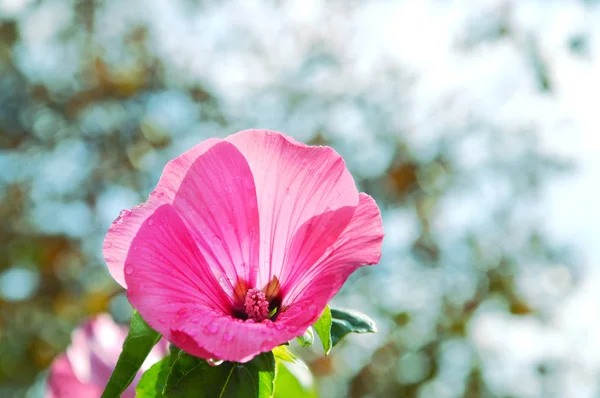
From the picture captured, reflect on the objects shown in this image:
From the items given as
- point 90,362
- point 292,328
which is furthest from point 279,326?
point 90,362

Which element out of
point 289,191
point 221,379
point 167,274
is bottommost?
point 221,379

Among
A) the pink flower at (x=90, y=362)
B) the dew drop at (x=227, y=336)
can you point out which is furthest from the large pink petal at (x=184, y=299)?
the pink flower at (x=90, y=362)

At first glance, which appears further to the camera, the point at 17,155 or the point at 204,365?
the point at 17,155

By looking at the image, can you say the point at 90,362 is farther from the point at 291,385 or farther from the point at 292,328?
the point at 292,328

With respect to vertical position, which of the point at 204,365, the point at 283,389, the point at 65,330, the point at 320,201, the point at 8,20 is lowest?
the point at 65,330

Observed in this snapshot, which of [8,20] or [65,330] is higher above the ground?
[8,20]

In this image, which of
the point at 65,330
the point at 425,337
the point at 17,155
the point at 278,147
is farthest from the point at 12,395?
the point at 278,147

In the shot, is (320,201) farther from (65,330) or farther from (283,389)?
(65,330)
